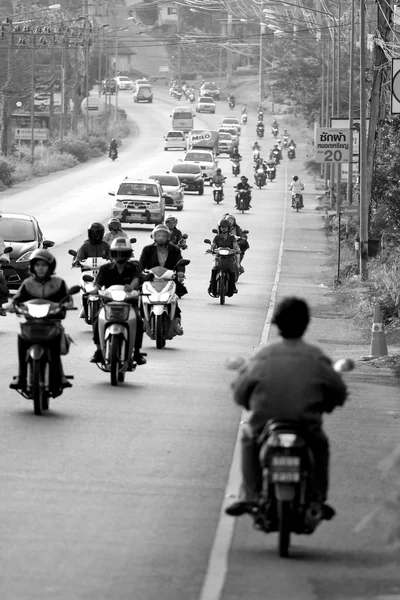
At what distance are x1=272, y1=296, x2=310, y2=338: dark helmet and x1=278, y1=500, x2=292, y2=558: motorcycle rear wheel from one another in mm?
1008

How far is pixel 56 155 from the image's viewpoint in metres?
101

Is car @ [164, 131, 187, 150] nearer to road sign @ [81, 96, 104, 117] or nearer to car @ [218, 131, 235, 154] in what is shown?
car @ [218, 131, 235, 154]

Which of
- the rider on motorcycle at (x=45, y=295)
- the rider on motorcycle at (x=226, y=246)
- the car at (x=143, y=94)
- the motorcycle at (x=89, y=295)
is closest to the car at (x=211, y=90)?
the car at (x=143, y=94)

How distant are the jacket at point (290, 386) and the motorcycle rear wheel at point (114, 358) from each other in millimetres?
7643

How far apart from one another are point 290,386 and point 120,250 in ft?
28.8

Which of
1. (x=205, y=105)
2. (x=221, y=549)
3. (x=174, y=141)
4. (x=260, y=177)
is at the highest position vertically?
(x=205, y=105)

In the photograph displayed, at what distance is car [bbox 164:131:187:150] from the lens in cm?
11388

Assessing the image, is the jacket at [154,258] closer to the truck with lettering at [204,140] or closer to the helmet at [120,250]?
the helmet at [120,250]

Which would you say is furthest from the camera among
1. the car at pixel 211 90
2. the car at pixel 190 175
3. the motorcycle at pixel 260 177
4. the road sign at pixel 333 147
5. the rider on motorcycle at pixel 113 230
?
the car at pixel 211 90

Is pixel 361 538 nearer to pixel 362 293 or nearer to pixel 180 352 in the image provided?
pixel 180 352

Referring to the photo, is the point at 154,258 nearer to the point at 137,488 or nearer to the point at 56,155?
the point at 137,488

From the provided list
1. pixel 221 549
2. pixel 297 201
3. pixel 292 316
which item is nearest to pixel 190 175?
pixel 297 201

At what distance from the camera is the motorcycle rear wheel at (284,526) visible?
340 inches

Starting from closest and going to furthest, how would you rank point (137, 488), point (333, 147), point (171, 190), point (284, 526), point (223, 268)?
point (284, 526) → point (137, 488) → point (223, 268) → point (333, 147) → point (171, 190)
